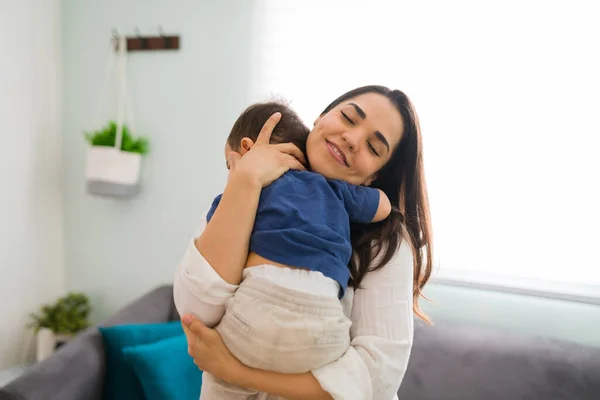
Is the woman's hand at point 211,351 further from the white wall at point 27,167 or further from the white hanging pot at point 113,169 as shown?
the white wall at point 27,167

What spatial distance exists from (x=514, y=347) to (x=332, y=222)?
119 centimetres

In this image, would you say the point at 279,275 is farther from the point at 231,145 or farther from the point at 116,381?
the point at 116,381

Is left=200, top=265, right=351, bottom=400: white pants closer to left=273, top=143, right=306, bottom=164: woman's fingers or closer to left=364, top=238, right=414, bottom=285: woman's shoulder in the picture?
left=364, top=238, right=414, bottom=285: woman's shoulder

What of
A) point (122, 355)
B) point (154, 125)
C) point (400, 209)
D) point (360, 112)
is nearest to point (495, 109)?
point (400, 209)

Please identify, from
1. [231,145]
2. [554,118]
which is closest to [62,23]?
[231,145]

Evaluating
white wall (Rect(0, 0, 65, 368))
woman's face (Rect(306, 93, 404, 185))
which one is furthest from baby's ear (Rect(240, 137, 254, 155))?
white wall (Rect(0, 0, 65, 368))

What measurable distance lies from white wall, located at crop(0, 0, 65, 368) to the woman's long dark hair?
168 centimetres

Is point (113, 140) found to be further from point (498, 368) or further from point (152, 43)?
point (498, 368)

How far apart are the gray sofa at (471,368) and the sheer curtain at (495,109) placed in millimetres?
295

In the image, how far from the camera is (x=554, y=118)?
68.0 inches

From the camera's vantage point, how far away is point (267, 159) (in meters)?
0.88

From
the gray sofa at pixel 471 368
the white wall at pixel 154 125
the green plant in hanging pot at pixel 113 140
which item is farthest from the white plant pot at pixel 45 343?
the green plant in hanging pot at pixel 113 140

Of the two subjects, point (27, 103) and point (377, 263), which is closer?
point (377, 263)

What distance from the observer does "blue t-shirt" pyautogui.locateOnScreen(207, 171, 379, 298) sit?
0.79 m
